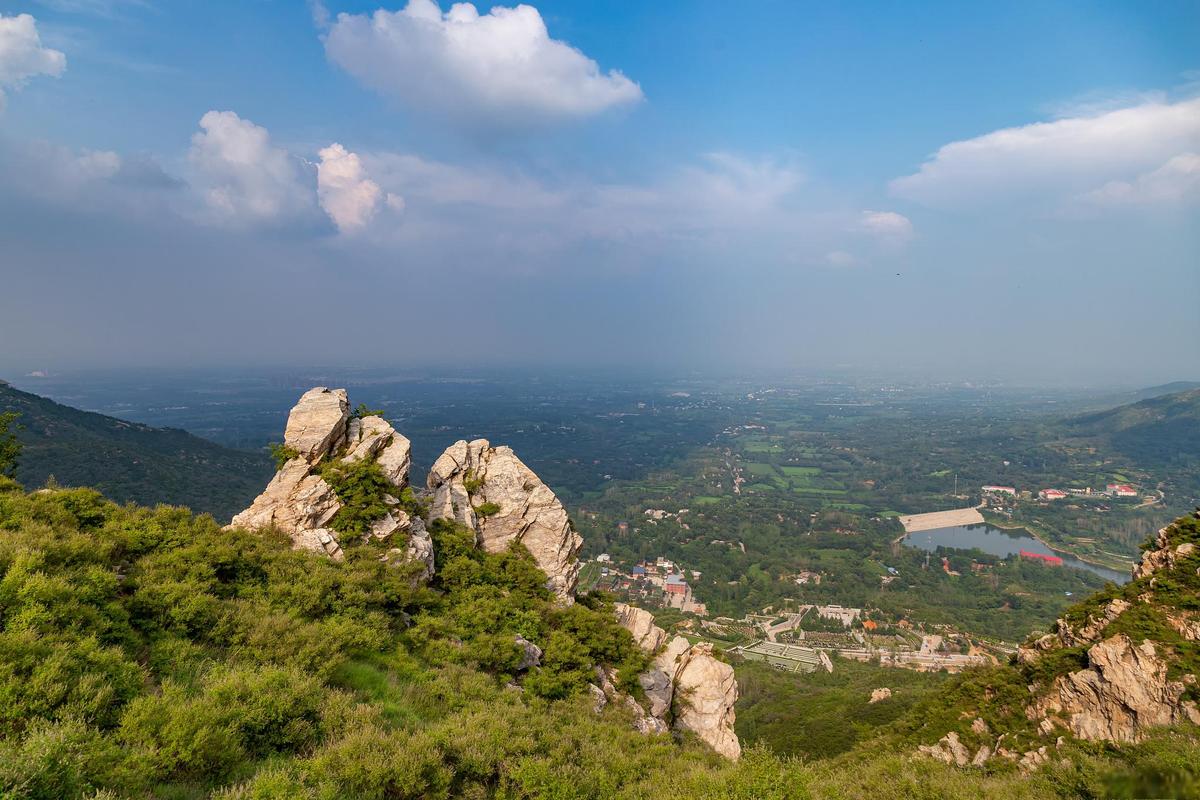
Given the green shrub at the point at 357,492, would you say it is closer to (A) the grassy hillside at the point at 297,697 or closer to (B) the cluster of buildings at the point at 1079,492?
(A) the grassy hillside at the point at 297,697

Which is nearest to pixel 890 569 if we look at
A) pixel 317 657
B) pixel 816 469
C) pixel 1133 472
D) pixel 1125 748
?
pixel 816 469

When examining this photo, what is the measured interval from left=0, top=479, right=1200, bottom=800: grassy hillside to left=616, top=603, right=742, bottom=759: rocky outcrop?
2.01 metres

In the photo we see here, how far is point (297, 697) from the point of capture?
633 cm

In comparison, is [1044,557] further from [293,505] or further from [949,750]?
[293,505]

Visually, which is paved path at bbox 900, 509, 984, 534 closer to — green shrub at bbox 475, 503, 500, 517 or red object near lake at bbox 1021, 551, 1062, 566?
red object near lake at bbox 1021, 551, 1062, 566

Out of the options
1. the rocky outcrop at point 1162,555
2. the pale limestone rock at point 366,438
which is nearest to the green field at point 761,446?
the rocky outcrop at point 1162,555

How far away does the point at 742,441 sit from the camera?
440 feet

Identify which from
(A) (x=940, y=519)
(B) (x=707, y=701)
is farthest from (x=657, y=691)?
(A) (x=940, y=519)

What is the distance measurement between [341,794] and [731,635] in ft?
153

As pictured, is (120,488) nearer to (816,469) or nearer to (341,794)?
(341,794)

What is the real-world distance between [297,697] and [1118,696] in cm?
1780

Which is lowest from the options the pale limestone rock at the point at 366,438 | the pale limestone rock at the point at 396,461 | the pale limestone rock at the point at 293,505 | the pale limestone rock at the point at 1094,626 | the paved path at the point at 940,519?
the paved path at the point at 940,519

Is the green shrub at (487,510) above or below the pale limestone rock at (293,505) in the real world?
below

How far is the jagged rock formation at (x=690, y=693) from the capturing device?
1355 centimetres
